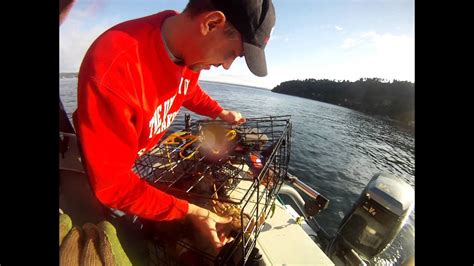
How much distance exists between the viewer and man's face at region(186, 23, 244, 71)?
1.46 m

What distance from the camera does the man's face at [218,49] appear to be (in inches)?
57.6

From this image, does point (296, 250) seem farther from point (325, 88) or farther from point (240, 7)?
point (325, 88)

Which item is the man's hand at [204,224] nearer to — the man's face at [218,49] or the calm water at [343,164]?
the man's face at [218,49]

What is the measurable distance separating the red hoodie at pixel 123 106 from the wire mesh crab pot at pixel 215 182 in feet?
1.12

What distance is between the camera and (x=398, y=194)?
3.61 metres

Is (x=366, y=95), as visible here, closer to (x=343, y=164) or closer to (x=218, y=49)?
(x=343, y=164)

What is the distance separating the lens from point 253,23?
54.7 inches

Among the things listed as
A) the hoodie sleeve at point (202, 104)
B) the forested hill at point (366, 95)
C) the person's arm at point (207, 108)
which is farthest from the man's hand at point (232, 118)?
the forested hill at point (366, 95)

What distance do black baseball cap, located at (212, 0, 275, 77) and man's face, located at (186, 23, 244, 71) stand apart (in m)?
0.07

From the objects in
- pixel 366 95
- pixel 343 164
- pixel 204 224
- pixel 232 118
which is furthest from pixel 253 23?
pixel 366 95

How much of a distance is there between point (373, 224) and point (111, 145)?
13.0ft
